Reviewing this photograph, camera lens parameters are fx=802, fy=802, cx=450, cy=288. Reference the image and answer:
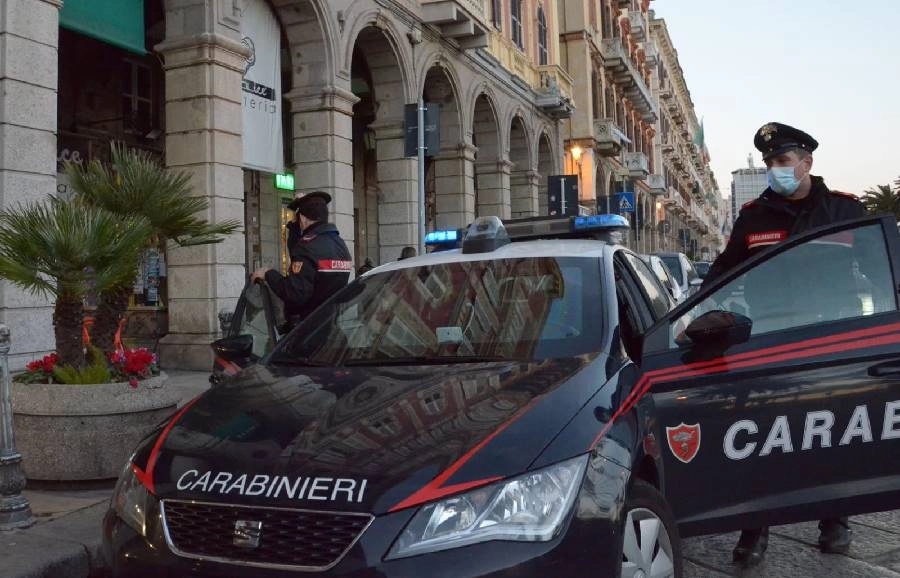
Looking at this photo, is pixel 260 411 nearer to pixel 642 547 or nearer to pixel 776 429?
pixel 642 547

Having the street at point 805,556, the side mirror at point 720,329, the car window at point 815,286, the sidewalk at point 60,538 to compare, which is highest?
the car window at point 815,286

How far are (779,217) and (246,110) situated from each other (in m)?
8.88

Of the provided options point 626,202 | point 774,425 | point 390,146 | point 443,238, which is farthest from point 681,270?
point 626,202

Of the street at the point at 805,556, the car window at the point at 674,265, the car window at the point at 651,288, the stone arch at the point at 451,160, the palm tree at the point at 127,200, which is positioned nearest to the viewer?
the street at the point at 805,556

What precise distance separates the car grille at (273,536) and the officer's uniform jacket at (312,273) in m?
3.19

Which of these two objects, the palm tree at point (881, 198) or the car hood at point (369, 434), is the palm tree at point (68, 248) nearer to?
the car hood at point (369, 434)

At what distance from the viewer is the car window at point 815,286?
338 cm

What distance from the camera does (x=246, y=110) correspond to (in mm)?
11617

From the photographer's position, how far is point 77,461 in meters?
4.79

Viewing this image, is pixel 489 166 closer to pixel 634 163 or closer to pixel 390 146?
pixel 390 146

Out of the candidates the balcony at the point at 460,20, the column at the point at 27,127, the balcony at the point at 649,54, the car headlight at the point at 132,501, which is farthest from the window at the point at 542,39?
the balcony at the point at 649,54

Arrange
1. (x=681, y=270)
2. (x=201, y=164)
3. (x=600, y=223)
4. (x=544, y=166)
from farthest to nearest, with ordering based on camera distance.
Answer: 1. (x=544, y=166)
2. (x=681, y=270)
3. (x=201, y=164)
4. (x=600, y=223)

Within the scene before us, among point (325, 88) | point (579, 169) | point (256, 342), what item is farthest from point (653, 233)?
point (256, 342)

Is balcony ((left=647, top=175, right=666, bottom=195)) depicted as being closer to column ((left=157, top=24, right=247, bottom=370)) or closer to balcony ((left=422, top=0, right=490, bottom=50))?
balcony ((left=422, top=0, right=490, bottom=50))
